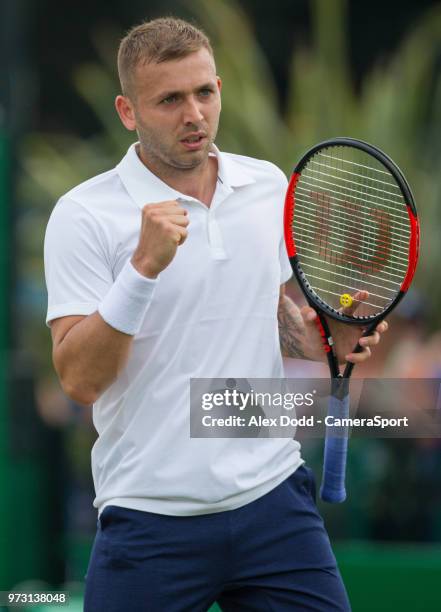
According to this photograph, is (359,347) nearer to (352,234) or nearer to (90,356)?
(352,234)

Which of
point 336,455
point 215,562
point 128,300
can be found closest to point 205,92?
point 128,300

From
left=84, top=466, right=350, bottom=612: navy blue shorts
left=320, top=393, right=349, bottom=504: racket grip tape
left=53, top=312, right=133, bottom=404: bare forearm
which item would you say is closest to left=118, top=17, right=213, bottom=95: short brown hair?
left=53, top=312, right=133, bottom=404: bare forearm

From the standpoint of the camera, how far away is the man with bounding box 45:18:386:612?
282 cm

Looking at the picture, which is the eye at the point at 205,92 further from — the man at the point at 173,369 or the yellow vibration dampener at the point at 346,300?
the yellow vibration dampener at the point at 346,300

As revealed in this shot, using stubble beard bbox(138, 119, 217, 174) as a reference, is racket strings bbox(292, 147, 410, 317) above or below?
below

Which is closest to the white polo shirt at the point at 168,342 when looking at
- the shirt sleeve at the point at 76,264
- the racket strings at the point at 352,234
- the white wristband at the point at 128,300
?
the shirt sleeve at the point at 76,264

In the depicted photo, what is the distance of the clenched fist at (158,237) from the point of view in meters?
2.67

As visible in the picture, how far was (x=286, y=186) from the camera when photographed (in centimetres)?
315

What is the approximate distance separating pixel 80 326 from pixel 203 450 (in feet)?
1.25

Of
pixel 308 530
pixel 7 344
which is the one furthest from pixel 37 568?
pixel 308 530

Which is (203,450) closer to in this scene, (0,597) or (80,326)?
(80,326)

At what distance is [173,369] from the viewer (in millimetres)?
2842

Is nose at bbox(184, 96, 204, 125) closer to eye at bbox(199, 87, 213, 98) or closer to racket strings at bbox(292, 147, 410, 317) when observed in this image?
eye at bbox(199, 87, 213, 98)

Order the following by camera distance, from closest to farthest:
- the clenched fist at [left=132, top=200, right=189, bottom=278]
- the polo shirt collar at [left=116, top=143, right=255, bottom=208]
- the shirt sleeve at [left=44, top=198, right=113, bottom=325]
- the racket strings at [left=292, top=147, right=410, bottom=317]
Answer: the clenched fist at [left=132, top=200, right=189, bottom=278] → the shirt sleeve at [left=44, top=198, right=113, bottom=325] → the polo shirt collar at [left=116, top=143, right=255, bottom=208] → the racket strings at [left=292, top=147, right=410, bottom=317]
